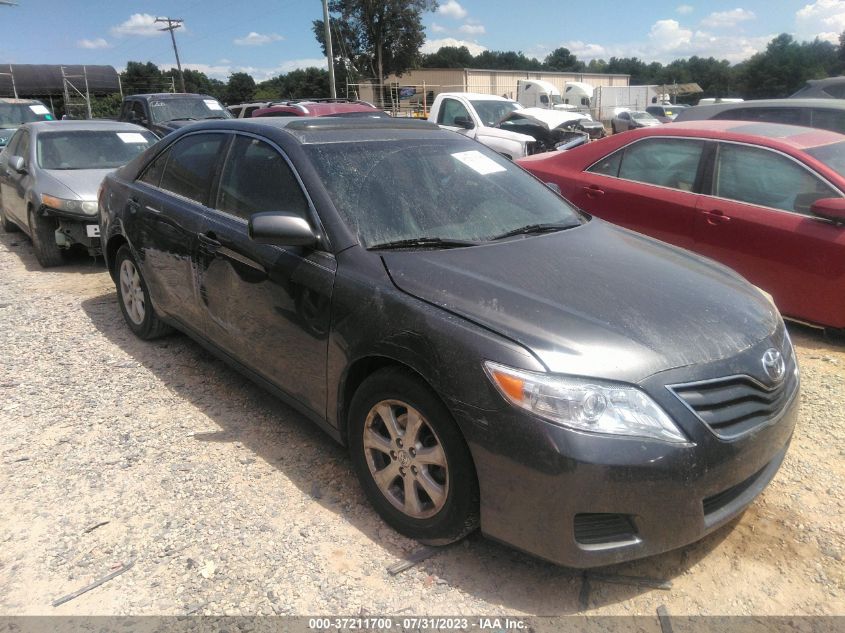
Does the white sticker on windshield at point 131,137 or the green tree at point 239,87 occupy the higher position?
the green tree at point 239,87

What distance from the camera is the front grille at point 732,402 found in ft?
7.11

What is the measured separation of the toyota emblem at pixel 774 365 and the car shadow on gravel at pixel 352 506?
2.34ft

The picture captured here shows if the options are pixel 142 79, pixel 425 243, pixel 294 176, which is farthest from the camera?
pixel 142 79

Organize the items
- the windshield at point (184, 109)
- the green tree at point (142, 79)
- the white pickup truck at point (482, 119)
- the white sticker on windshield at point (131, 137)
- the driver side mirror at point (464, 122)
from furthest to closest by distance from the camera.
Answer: the green tree at point (142, 79) → the windshield at point (184, 109) → the driver side mirror at point (464, 122) → the white pickup truck at point (482, 119) → the white sticker on windshield at point (131, 137)

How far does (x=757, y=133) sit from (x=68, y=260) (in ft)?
24.0

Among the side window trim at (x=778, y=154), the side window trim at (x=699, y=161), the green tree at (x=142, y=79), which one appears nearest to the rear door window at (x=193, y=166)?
the side window trim at (x=699, y=161)

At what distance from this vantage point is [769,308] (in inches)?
110

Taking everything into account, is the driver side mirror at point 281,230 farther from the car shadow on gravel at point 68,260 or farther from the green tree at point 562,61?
the green tree at point 562,61

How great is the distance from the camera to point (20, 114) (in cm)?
1542

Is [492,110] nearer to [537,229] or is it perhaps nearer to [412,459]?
[537,229]

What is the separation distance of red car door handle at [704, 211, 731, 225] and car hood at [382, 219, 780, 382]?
76.0 inches

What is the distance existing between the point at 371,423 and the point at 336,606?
27.6 inches

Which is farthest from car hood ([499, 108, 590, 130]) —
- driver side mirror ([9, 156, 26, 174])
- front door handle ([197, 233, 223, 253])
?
front door handle ([197, 233, 223, 253])

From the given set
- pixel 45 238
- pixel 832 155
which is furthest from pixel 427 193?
pixel 45 238
